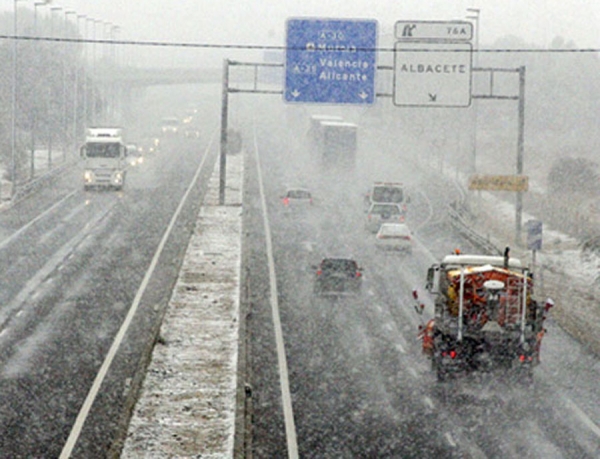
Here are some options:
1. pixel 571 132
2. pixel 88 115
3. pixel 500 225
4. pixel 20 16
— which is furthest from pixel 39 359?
pixel 20 16

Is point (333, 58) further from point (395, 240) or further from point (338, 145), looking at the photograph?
point (338, 145)

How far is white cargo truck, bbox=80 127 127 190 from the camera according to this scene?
6056 cm

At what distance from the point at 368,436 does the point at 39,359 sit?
351 inches

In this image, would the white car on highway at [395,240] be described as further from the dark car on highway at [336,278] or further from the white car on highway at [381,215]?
the dark car on highway at [336,278]

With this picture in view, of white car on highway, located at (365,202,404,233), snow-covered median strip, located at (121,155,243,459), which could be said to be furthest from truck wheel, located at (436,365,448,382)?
white car on highway, located at (365,202,404,233)

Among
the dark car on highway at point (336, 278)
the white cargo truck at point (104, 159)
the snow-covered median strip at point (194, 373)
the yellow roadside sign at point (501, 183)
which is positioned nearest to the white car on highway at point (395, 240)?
the yellow roadside sign at point (501, 183)

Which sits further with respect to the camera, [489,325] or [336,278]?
[336,278]

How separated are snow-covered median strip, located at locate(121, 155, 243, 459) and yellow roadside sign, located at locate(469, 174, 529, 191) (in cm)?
1350

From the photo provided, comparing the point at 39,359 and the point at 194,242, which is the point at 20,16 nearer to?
the point at 194,242

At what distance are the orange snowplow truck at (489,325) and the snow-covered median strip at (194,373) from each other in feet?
15.0

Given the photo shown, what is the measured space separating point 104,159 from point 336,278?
30291 millimetres

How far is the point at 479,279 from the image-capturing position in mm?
22844

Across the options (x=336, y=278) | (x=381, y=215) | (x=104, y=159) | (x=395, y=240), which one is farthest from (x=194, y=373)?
(x=104, y=159)

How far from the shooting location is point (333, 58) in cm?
3919
